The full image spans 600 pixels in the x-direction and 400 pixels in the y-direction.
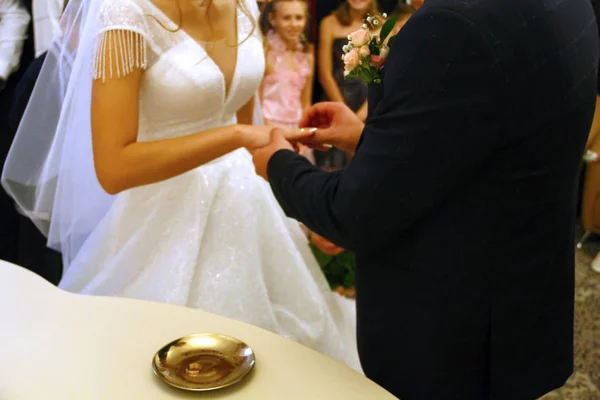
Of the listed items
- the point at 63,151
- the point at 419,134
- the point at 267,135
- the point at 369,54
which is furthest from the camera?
the point at 63,151

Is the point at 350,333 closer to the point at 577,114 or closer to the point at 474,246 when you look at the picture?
the point at 474,246

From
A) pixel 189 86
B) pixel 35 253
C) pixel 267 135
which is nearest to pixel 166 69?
pixel 189 86

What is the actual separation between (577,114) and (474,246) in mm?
228

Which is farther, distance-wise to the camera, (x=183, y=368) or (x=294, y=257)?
(x=294, y=257)

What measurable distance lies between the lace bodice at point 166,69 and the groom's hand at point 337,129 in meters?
0.25

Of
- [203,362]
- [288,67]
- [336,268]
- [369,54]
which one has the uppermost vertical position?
[369,54]

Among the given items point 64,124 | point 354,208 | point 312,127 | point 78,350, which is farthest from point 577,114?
point 64,124

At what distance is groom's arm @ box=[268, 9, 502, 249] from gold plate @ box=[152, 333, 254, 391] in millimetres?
216

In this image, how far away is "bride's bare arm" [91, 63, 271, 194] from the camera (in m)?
1.27

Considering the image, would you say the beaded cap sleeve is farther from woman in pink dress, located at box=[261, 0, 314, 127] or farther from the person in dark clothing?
the person in dark clothing

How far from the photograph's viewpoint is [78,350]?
2.89 ft

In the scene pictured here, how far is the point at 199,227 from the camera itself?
Answer: 139cm

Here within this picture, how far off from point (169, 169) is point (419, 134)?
712 millimetres

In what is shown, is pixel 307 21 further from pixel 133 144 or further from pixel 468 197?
pixel 468 197
